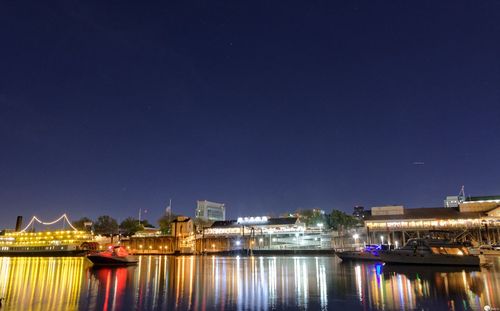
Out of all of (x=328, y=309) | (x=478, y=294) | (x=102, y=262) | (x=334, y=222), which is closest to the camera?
(x=328, y=309)

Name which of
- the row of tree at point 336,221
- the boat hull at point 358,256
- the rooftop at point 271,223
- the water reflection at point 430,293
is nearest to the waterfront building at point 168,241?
the rooftop at point 271,223

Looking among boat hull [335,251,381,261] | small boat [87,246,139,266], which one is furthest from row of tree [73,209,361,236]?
small boat [87,246,139,266]

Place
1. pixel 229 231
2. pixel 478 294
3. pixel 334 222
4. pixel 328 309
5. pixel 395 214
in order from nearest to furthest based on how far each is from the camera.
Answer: pixel 328 309, pixel 478 294, pixel 395 214, pixel 334 222, pixel 229 231

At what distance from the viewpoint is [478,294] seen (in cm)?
2497

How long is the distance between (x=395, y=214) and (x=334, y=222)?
22850 mm

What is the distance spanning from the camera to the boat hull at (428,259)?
Result: 158 feet

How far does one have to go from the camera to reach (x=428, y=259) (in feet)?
169

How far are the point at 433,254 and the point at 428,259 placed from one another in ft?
3.41

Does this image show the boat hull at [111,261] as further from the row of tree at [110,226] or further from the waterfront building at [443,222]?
the row of tree at [110,226]

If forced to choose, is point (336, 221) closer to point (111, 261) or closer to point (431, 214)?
point (431, 214)

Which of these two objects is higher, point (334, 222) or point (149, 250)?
point (334, 222)

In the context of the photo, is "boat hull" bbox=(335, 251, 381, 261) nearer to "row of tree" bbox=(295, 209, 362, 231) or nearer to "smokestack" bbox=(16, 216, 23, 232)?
"row of tree" bbox=(295, 209, 362, 231)

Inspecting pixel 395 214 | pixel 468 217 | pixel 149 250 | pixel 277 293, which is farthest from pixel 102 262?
pixel 468 217

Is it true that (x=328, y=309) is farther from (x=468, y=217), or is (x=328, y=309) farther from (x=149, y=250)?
(x=149, y=250)
